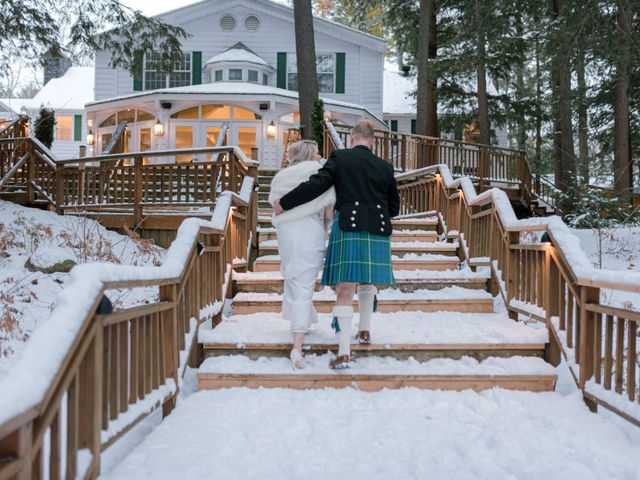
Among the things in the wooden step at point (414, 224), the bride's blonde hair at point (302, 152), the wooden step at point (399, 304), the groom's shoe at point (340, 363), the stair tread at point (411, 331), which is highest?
the bride's blonde hair at point (302, 152)

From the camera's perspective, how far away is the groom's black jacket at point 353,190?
13.6 ft

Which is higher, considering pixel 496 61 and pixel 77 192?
pixel 496 61

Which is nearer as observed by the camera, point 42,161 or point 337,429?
point 337,429

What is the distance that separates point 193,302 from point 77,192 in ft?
23.2

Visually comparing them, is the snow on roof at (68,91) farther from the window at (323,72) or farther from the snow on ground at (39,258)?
the snow on ground at (39,258)

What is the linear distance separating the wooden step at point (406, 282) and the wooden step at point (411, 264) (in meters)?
0.49

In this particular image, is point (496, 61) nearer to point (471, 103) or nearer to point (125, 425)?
point (471, 103)

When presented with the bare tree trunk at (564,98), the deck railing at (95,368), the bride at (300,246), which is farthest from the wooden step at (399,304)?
the bare tree trunk at (564,98)

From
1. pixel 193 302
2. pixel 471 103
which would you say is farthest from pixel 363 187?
pixel 471 103

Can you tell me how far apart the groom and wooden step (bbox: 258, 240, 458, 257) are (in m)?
2.84

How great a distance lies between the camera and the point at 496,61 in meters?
17.9

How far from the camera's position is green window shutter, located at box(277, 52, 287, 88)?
21.5 meters

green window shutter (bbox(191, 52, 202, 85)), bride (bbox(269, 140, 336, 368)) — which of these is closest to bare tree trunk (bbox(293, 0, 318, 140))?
green window shutter (bbox(191, 52, 202, 85))

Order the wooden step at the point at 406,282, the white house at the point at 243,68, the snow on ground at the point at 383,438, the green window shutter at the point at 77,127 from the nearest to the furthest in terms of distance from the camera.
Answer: the snow on ground at the point at 383,438 < the wooden step at the point at 406,282 < the white house at the point at 243,68 < the green window shutter at the point at 77,127
